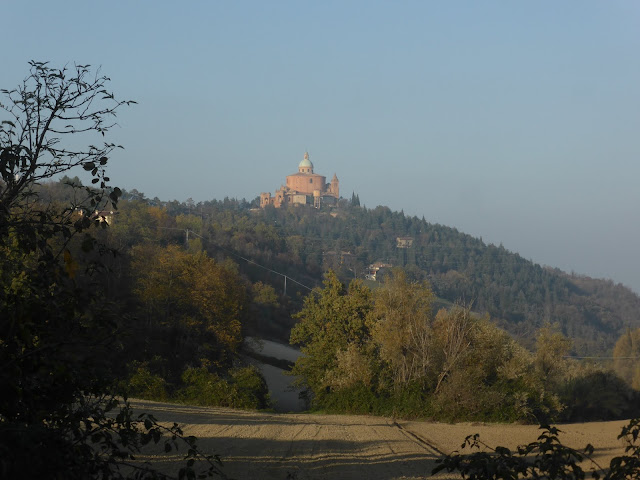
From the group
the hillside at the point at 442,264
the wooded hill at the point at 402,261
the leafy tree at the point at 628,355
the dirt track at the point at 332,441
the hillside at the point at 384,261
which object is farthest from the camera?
the hillside at the point at 442,264

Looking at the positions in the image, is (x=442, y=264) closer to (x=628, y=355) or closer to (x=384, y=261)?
(x=384, y=261)

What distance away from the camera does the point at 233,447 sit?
17594 millimetres

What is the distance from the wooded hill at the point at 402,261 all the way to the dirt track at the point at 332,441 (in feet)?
105

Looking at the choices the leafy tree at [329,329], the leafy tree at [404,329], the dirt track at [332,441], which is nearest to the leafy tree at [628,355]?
the leafy tree at [404,329]

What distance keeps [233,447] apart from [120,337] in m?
14.0

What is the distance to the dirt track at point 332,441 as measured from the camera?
15469 mm

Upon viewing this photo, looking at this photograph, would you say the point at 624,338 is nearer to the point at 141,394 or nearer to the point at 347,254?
the point at 141,394

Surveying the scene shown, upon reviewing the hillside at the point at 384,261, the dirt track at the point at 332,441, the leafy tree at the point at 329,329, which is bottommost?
the dirt track at the point at 332,441

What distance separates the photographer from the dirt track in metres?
15.5

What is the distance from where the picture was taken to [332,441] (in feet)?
67.0

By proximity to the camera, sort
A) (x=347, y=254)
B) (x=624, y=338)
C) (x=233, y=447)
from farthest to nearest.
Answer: (x=347, y=254), (x=624, y=338), (x=233, y=447)

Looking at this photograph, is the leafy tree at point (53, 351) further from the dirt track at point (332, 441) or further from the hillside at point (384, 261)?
the hillside at point (384, 261)

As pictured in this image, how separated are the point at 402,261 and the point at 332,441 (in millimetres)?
136450

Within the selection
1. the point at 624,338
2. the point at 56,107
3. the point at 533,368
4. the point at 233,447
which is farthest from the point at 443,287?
the point at 56,107
